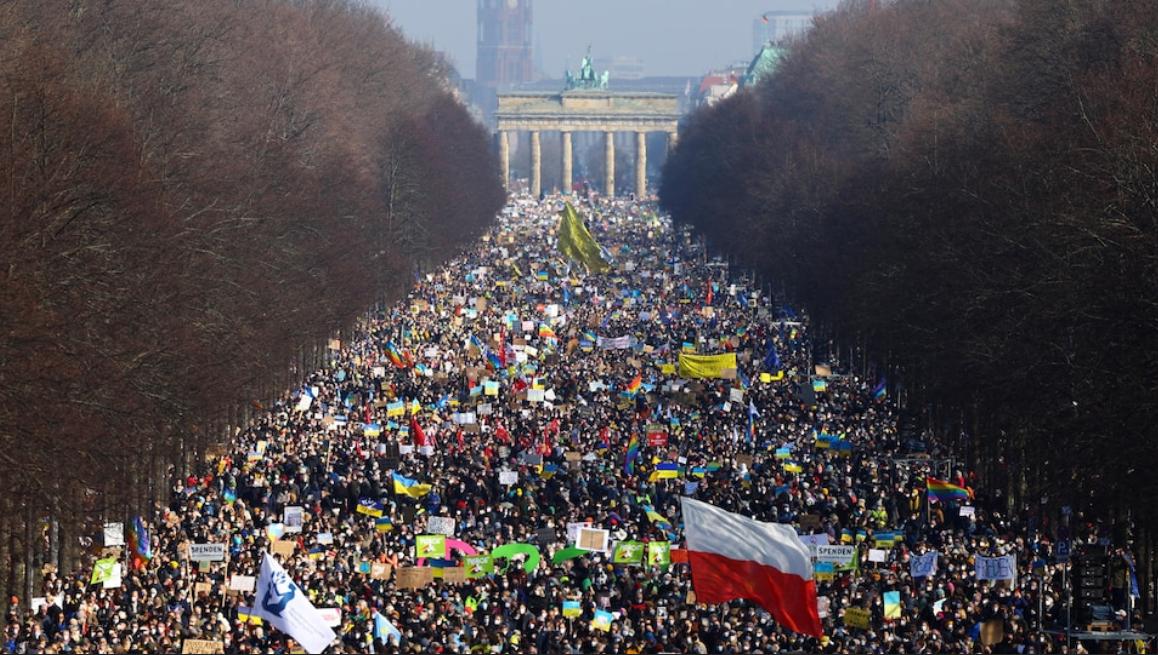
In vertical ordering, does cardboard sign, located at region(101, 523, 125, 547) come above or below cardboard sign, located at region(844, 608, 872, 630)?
below

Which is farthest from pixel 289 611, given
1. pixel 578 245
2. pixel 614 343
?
pixel 578 245

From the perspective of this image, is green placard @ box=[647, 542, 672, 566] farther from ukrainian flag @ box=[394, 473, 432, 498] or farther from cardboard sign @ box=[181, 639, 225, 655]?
ukrainian flag @ box=[394, 473, 432, 498]

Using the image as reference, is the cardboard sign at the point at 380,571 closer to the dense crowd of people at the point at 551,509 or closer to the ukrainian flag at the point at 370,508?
the dense crowd of people at the point at 551,509

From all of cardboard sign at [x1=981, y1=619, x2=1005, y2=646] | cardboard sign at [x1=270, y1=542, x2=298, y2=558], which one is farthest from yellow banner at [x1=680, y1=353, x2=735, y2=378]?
cardboard sign at [x1=981, y1=619, x2=1005, y2=646]

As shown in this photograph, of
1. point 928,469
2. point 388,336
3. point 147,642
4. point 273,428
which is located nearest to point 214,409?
point 273,428

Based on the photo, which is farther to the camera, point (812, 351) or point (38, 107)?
point (812, 351)

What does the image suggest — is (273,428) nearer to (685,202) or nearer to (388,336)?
(388,336)

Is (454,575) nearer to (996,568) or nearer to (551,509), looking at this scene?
(996,568)
